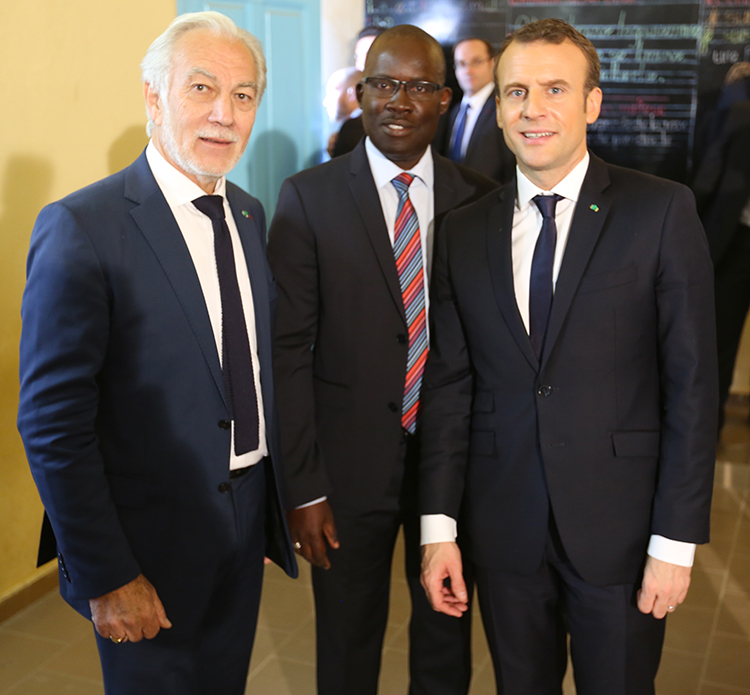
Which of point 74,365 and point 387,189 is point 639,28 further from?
point 74,365

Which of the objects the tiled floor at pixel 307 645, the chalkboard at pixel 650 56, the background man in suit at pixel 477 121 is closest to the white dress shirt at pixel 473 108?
the background man in suit at pixel 477 121

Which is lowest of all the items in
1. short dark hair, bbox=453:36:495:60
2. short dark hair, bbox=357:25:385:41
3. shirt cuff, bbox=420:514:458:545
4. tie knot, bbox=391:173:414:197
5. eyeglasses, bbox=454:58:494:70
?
shirt cuff, bbox=420:514:458:545

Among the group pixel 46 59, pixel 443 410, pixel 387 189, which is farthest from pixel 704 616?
pixel 46 59

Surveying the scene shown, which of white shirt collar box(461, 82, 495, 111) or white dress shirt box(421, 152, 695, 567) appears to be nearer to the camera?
white dress shirt box(421, 152, 695, 567)

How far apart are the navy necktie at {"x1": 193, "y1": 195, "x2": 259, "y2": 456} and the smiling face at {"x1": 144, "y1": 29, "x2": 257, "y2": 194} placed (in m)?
0.09

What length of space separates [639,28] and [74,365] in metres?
4.58

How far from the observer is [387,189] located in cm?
218

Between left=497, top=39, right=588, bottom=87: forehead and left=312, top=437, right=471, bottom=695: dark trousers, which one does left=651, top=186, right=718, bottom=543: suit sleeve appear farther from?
left=312, top=437, right=471, bottom=695: dark trousers

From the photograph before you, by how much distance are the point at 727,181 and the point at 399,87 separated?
295 centimetres

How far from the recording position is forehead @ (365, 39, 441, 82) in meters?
2.17

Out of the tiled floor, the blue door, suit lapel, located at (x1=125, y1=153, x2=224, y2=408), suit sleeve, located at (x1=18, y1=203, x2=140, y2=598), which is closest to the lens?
suit sleeve, located at (x1=18, y1=203, x2=140, y2=598)

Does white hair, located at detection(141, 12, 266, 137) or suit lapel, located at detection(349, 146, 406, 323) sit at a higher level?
white hair, located at detection(141, 12, 266, 137)

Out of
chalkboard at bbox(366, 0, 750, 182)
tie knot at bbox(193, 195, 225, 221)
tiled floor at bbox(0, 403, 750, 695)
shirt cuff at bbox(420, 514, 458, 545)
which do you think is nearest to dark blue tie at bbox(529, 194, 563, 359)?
shirt cuff at bbox(420, 514, 458, 545)

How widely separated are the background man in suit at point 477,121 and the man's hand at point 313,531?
314 centimetres
